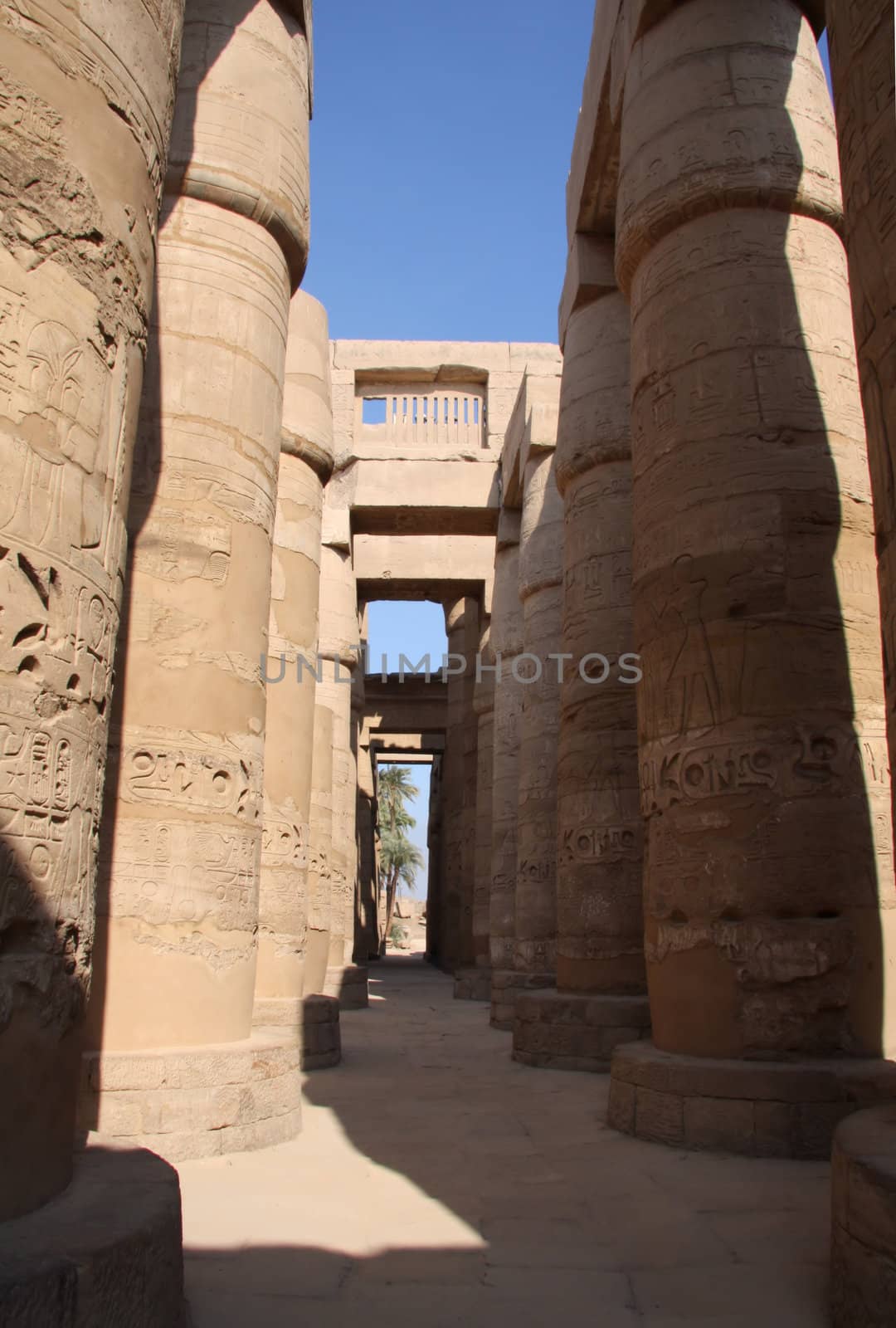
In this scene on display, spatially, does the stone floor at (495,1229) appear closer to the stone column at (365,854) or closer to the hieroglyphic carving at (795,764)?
the hieroglyphic carving at (795,764)

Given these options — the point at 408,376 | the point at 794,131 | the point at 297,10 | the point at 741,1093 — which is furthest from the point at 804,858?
the point at 408,376

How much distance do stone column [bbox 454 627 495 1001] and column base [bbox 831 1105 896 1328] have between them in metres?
12.3

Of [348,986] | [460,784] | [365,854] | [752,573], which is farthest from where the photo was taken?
[365,854]

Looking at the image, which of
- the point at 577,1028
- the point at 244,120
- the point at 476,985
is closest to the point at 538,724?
the point at 577,1028

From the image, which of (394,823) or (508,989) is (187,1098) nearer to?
(508,989)

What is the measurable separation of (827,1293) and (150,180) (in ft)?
12.4

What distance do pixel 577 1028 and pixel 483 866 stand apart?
7.84m

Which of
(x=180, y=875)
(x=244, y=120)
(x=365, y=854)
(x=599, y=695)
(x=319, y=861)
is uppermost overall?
(x=244, y=120)

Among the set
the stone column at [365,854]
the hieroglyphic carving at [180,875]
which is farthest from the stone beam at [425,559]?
the hieroglyphic carving at [180,875]

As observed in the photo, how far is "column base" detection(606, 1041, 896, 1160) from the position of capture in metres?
4.64

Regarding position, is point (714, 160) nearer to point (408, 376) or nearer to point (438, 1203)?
point (438, 1203)

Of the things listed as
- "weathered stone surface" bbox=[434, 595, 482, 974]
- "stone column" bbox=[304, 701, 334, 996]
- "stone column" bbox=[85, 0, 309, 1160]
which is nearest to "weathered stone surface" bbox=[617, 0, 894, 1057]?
"stone column" bbox=[85, 0, 309, 1160]

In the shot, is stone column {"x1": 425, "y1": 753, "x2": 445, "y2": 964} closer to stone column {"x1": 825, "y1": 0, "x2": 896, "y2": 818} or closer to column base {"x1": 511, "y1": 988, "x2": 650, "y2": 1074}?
column base {"x1": 511, "y1": 988, "x2": 650, "y2": 1074}

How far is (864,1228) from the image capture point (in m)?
2.69
